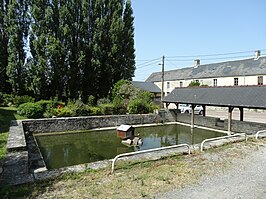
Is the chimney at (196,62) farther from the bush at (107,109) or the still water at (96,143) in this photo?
the bush at (107,109)

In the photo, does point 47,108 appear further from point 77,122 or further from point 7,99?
point 7,99

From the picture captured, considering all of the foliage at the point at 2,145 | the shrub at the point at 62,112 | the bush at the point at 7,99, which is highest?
the bush at the point at 7,99

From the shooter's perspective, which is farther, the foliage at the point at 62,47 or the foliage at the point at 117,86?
the foliage at the point at 117,86

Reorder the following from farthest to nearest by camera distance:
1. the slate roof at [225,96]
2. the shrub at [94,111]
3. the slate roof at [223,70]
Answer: the slate roof at [223,70]
the shrub at [94,111]
the slate roof at [225,96]

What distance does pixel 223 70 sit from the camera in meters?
31.4

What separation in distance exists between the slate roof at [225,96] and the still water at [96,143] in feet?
7.79

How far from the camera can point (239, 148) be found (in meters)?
8.05

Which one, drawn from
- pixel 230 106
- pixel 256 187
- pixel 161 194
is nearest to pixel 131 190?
pixel 161 194

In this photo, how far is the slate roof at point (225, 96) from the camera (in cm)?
1273

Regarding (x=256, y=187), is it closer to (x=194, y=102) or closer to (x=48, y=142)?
(x=48, y=142)

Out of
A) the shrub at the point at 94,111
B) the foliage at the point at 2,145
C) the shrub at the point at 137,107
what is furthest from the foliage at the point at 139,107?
the foliage at the point at 2,145

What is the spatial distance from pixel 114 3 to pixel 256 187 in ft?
81.6

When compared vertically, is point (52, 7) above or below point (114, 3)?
below

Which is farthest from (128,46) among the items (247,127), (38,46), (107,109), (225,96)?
(247,127)
